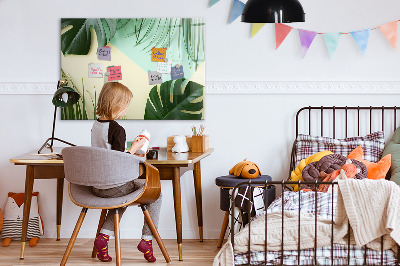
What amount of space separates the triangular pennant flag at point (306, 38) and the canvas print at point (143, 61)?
2.31ft

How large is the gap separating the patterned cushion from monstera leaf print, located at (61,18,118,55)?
5.06ft

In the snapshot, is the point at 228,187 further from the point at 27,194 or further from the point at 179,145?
the point at 27,194

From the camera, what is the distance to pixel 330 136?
4406 millimetres

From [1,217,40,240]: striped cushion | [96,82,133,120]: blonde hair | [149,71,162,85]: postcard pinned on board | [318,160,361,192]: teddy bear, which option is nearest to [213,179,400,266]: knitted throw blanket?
[318,160,361,192]: teddy bear

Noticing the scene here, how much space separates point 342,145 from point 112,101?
1.64 meters

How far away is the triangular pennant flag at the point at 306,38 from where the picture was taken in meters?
4.34

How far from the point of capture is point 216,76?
14.5ft

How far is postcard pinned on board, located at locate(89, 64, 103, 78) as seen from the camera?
14.5 ft

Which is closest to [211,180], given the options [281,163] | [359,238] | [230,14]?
[281,163]

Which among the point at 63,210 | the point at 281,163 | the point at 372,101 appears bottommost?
the point at 63,210

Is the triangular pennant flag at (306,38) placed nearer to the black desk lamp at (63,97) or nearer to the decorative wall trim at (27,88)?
the black desk lamp at (63,97)

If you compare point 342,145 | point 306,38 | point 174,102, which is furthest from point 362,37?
point 174,102

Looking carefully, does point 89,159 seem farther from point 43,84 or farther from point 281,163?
point 281,163

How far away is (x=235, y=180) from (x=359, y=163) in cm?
78
